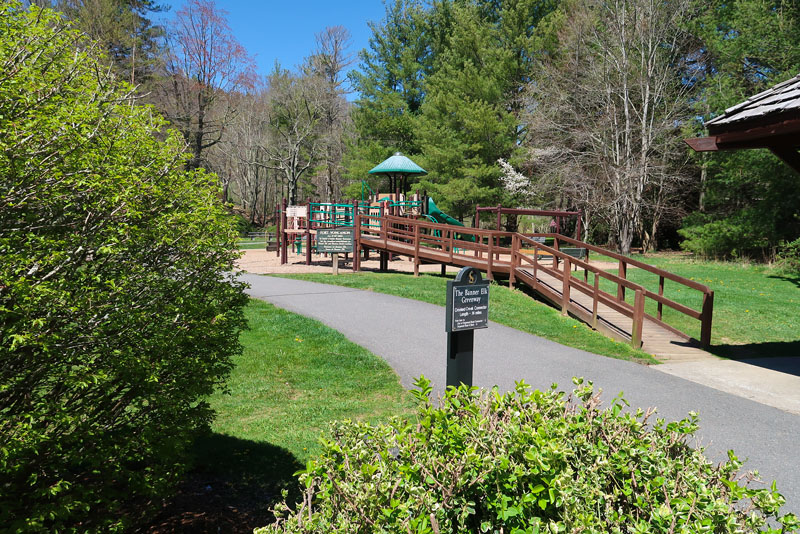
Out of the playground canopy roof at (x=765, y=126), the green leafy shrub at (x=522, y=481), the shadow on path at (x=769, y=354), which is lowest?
the shadow on path at (x=769, y=354)

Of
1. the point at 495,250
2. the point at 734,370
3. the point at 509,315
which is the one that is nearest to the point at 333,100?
the point at 495,250

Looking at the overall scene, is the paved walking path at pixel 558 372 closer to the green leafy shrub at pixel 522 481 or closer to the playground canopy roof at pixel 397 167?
the green leafy shrub at pixel 522 481

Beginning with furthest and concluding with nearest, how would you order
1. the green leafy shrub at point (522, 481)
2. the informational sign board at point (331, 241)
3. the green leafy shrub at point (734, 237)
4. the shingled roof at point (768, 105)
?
the green leafy shrub at point (734, 237) < the informational sign board at point (331, 241) < the shingled roof at point (768, 105) < the green leafy shrub at point (522, 481)

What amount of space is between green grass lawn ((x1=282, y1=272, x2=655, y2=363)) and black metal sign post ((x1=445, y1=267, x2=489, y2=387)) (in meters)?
4.95

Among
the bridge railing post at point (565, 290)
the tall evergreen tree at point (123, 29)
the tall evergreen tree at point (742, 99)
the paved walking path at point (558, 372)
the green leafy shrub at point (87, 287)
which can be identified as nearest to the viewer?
the green leafy shrub at point (87, 287)

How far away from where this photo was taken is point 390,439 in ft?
8.00

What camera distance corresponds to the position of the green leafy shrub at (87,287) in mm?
2424

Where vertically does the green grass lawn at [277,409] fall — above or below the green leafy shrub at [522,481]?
below

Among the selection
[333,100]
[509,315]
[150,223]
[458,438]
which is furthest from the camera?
[333,100]

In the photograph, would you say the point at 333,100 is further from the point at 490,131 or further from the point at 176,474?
the point at 176,474

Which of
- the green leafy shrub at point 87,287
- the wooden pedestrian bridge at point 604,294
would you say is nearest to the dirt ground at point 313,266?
the wooden pedestrian bridge at point 604,294

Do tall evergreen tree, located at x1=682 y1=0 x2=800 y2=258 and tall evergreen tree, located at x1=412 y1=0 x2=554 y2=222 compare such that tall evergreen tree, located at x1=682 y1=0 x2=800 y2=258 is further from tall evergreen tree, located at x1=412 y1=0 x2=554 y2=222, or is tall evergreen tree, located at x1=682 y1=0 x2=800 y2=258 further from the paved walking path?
the paved walking path

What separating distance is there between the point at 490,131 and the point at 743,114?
2448cm

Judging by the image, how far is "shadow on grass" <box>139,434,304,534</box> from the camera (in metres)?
3.62
